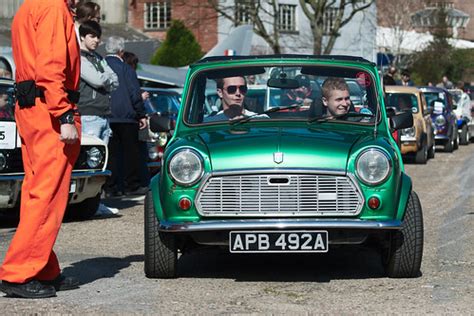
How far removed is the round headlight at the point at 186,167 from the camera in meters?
8.25

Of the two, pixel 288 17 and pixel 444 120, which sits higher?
pixel 288 17

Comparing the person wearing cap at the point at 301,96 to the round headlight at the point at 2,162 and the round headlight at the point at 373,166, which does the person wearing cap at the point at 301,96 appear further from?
the round headlight at the point at 2,162

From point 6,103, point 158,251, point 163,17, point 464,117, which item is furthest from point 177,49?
point 158,251

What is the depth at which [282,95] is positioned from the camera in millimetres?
9391

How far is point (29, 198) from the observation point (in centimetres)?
Result: 759

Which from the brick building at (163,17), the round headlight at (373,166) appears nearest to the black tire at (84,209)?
the round headlight at (373,166)

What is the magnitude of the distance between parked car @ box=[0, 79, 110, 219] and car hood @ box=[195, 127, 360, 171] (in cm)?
376

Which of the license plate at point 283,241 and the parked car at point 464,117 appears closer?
the license plate at point 283,241

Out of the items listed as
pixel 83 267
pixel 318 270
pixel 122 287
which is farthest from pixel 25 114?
pixel 318 270

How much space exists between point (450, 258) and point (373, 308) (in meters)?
Answer: 2.52

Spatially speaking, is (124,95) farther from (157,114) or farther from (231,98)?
(231,98)

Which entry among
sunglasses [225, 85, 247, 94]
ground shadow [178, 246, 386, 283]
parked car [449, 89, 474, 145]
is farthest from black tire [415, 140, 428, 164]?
sunglasses [225, 85, 247, 94]

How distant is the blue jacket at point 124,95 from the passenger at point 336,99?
21.0 feet

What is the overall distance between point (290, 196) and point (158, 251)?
3.23 ft
